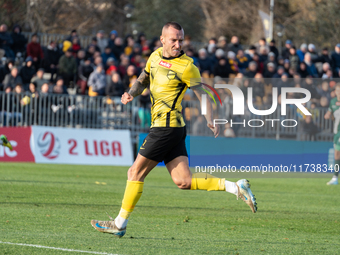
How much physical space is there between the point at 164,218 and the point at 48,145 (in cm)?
995

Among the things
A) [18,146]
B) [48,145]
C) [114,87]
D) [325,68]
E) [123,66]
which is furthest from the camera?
[325,68]

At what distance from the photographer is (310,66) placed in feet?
77.6

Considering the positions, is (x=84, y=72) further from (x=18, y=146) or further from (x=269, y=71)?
(x=269, y=71)

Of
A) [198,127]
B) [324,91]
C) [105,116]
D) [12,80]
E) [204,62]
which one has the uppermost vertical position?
[204,62]

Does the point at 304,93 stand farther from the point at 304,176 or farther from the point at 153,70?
the point at 153,70

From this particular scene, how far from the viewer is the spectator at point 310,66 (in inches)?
925

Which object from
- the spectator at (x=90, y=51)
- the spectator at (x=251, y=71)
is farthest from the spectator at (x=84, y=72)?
the spectator at (x=251, y=71)

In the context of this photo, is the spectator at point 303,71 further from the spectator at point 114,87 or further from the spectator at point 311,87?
the spectator at point 114,87

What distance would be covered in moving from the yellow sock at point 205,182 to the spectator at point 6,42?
14.8m

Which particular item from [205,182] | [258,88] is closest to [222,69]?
[258,88]

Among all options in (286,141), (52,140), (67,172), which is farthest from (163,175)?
(286,141)

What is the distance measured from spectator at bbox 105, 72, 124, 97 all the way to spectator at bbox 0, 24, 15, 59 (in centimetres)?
362

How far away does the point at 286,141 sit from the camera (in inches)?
764

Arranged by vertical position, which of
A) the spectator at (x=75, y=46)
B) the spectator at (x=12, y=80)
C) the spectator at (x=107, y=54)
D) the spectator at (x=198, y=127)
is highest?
the spectator at (x=75, y=46)
